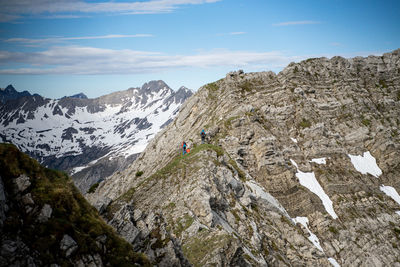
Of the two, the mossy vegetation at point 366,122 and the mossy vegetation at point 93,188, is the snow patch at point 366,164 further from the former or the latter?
the mossy vegetation at point 93,188

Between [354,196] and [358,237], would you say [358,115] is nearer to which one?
[354,196]

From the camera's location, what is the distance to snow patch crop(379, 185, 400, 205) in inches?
2398

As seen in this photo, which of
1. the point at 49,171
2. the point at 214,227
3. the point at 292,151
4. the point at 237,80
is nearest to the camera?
the point at 49,171

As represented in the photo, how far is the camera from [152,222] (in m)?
20.5

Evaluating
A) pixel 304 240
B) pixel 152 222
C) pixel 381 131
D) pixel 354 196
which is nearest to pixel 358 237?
pixel 354 196

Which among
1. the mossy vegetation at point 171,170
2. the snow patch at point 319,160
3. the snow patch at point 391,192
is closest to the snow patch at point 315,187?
the snow patch at point 319,160

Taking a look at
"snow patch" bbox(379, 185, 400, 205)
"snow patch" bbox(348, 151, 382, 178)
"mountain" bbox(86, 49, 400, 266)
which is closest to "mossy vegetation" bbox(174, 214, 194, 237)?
"mountain" bbox(86, 49, 400, 266)

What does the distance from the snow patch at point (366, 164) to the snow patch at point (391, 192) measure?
3340mm

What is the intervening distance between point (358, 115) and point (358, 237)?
39078mm

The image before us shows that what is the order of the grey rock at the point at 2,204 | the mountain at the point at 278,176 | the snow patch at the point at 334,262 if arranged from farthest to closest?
the snow patch at the point at 334,262 → the mountain at the point at 278,176 → the grey rock at the point at 2,204

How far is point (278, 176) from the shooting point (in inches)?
2167

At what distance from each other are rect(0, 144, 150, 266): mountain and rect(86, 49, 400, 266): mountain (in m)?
4.64

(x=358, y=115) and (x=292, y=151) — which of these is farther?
(x=358, y=115)

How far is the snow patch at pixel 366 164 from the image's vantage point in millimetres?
64738
